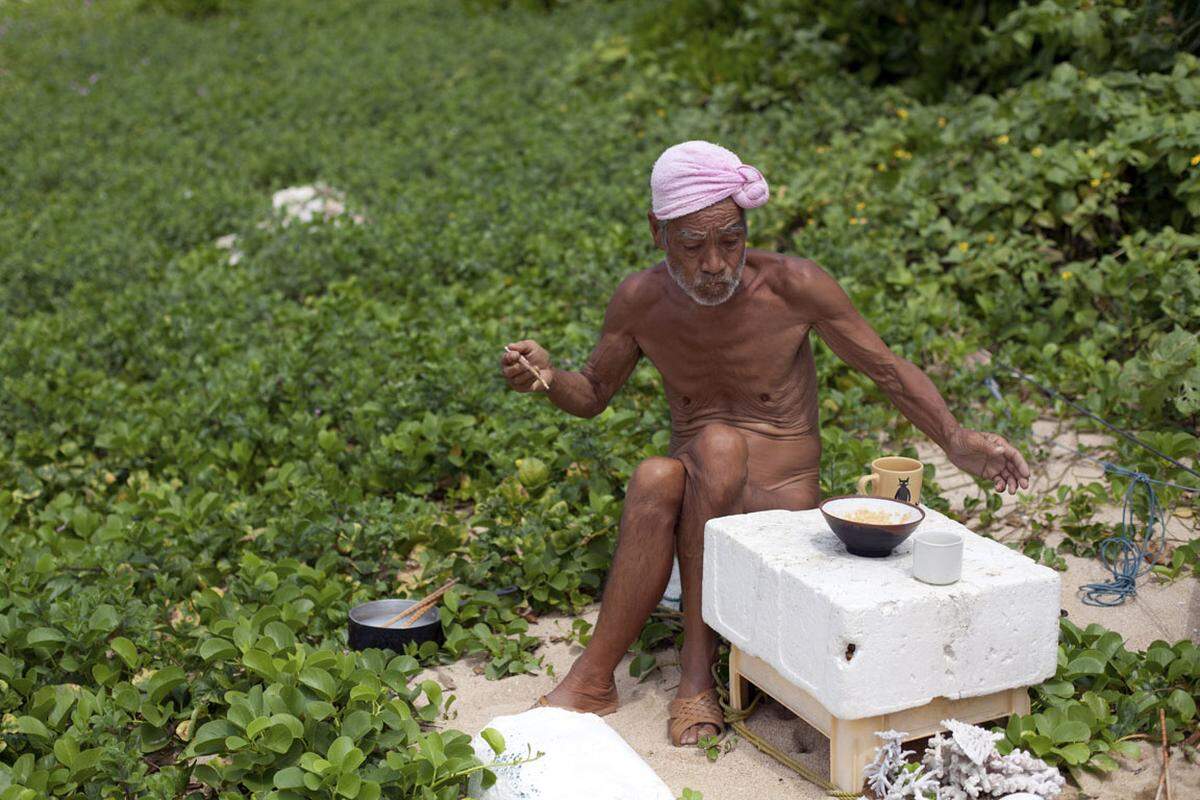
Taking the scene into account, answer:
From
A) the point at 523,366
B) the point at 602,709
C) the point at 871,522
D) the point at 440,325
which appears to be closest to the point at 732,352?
the point at 523,366

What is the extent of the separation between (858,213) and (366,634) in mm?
4179

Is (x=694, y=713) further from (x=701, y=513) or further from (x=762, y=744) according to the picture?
(x=701, y=513)

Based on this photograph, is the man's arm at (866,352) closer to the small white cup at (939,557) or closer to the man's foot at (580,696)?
the small white cup at (939,557)

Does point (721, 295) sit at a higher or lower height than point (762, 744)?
higher

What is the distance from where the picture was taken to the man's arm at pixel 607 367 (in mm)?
3846

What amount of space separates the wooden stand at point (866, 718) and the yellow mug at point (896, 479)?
604 mm

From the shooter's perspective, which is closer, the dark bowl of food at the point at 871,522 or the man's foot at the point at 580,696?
the dark bowl of food at the point at 871,522

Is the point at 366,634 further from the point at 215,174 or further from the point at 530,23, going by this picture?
the point at 530,23

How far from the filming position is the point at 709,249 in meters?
3.55

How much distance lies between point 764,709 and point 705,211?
1.40 meters

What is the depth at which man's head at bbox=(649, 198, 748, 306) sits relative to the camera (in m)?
3.53

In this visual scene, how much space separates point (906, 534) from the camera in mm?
3182

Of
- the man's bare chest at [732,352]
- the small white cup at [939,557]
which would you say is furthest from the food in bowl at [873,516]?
the man's bare chest at [732,352]

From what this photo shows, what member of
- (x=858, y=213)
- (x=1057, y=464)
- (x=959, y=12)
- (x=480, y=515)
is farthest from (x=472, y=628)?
(x=959, y=12)
